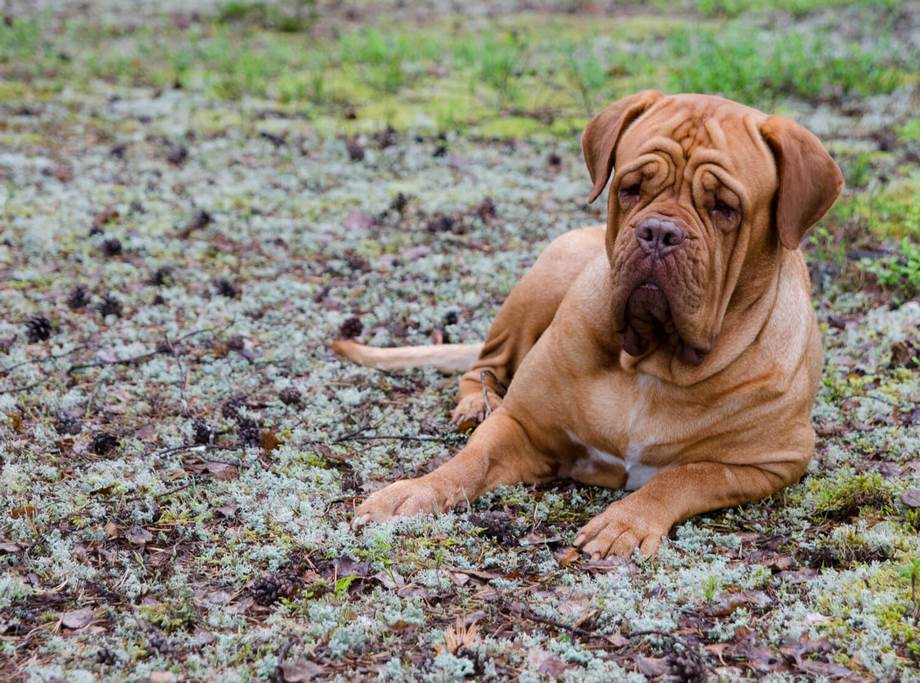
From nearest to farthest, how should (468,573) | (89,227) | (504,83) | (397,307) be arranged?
(468,573) < (397,307) < (89,227) < (504,83)

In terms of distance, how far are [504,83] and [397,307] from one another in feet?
17.0

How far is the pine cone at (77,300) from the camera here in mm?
5965

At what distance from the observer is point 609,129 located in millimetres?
4020

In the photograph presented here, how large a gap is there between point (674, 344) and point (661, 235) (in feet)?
1.77

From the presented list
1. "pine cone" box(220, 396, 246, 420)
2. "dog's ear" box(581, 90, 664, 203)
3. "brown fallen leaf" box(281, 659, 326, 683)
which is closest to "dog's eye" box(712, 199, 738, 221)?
"dog's ear" box(581, 90, 664, 203)

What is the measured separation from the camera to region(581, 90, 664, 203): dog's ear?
13.1 feet

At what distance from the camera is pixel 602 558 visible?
3.63m

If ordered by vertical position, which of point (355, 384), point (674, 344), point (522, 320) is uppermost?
point (674, 344)

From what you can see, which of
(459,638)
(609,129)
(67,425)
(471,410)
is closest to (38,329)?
(67,425)

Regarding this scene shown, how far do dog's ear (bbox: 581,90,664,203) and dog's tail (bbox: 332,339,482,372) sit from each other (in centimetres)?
158

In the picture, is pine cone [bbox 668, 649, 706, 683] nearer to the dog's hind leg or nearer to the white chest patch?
the white chest patch

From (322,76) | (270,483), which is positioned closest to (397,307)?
(270,483)

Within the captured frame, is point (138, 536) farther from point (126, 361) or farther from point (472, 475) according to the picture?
point (126, 361)

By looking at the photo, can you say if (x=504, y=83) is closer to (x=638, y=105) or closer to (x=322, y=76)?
(x=322, y=76)
